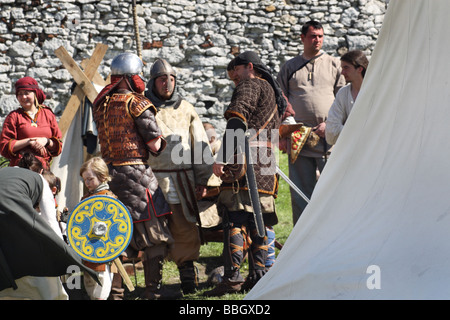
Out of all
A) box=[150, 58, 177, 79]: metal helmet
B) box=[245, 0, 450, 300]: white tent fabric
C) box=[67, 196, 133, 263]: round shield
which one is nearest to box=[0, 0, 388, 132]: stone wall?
box=[150, 58, 177, 79]: metal helmet

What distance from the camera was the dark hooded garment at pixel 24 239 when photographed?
11.8 ft

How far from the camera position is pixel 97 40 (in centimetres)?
1004

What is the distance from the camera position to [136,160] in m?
4.81

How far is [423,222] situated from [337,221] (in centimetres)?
41

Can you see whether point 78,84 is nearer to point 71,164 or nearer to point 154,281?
point 71,164

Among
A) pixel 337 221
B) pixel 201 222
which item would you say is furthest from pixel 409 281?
pixel 201 222

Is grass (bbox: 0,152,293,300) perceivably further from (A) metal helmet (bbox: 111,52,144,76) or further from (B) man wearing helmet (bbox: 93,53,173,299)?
(A) metal helmet (bbox: 111,52,144,76)

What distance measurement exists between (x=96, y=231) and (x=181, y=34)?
6.55m

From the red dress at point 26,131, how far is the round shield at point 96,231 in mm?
1193

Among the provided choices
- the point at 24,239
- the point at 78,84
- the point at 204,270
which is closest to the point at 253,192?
the point at 204,270

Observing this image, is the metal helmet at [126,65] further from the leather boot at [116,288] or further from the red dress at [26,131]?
the leather boot at [116,288]

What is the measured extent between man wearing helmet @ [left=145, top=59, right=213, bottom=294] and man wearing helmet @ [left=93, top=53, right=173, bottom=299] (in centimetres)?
21

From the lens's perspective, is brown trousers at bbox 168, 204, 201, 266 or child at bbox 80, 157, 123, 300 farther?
brown trousers at bbox 168, 204, 201, 266

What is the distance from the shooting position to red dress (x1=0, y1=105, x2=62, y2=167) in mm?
5238
